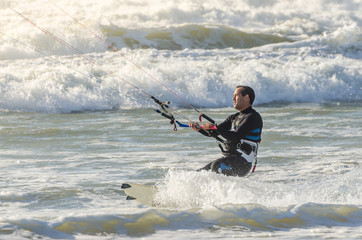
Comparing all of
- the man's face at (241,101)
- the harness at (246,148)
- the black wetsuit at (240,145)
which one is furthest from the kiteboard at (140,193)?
the man's face at (241,101)

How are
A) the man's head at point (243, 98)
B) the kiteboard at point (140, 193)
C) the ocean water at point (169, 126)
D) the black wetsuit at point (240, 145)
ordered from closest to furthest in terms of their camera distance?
the ocean water at point (169, 126) < the black wetsuit at point (240, 145) < the man's head at point (243, 98) < the kiteboard at point (140, 193)

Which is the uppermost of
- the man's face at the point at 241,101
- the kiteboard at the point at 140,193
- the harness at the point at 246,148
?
the man's face at the point at 241,101

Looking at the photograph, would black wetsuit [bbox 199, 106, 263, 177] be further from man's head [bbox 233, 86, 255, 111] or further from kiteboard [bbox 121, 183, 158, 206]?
kiteboard [bbox 121, 183, 158, 206]

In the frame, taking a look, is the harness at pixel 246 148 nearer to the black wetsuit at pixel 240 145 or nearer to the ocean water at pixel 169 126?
the black wetsuit at pixel 240 145

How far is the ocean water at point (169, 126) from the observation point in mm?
5457

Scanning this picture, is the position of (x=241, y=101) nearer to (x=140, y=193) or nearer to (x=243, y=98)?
(x=243, y=98)

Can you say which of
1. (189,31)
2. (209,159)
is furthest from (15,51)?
(209,159)

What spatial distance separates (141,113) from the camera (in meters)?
14.7

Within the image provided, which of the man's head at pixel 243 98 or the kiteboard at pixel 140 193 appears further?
the kiteboard at pixel 140 193

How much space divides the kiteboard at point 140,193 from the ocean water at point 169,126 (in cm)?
11

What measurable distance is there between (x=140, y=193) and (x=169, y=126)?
20.4 feet

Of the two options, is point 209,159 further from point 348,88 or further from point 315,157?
point 348,88

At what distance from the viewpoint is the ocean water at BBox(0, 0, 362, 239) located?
5.46 metres

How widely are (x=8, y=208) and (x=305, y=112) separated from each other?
410 inches
